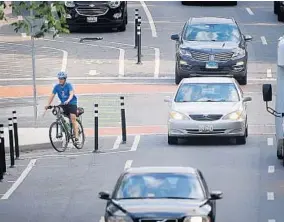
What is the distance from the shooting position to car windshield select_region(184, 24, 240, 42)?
41.5m

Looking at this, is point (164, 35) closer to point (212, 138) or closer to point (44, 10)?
point (212, 138)

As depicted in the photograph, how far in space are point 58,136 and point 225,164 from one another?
4247 millimetres

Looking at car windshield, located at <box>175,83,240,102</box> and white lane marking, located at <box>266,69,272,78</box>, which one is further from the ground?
car windshield, located at <box>175,83,240,102</box>

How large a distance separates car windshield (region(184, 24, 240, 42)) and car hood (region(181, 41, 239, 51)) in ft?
1.14

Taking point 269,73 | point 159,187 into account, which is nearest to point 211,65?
point 269,73

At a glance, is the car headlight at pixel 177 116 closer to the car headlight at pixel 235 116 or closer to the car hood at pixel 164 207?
the car headlight at pixel 235 116

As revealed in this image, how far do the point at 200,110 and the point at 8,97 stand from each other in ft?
33.1

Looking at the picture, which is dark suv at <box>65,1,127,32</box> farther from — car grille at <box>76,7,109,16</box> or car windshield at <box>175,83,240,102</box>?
car windshield at <box>175,83,240,102</box>

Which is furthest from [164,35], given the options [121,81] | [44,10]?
[44,10]

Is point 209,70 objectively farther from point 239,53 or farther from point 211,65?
point 239,53

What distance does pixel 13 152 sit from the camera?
29.9 meters

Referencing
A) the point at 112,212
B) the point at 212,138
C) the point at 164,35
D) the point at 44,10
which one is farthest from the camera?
the point at 164,35

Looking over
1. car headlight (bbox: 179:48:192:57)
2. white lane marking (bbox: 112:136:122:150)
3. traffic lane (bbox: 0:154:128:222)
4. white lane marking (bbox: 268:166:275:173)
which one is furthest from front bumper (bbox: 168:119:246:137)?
car headlight (bbox: 179:48:192:57)

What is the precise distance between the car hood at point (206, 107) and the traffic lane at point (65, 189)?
2.12m
